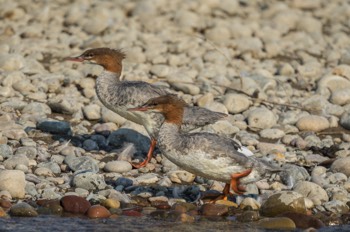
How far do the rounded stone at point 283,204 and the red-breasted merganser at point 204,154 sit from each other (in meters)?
0.30

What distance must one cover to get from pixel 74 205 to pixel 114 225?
57 centimetres

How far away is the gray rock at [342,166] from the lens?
411 inches

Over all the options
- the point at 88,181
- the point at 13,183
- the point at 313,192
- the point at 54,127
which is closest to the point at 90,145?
the point at 54,127

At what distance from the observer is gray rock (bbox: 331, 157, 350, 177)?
1045cm

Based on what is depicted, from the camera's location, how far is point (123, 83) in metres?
11.4

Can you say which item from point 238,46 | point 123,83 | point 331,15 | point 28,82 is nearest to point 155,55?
point 238,46

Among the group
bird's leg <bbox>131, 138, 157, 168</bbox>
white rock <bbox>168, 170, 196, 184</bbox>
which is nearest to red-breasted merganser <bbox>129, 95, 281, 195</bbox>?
white rock <bbox>168, 170, 196, 184</bbox>

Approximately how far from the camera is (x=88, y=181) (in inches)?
383

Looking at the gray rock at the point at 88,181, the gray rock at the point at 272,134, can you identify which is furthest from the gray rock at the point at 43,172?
the gray rock at the point at 272,134

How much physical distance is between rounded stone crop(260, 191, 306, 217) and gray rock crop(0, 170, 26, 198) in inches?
101

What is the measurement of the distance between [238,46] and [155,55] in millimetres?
1825

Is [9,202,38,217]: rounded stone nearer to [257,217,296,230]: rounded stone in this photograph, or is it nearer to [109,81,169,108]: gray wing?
[257,217,296,230]: rounded stone

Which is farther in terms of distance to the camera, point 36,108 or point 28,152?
point 36,108

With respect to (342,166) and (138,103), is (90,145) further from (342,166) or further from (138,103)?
(342,166)
